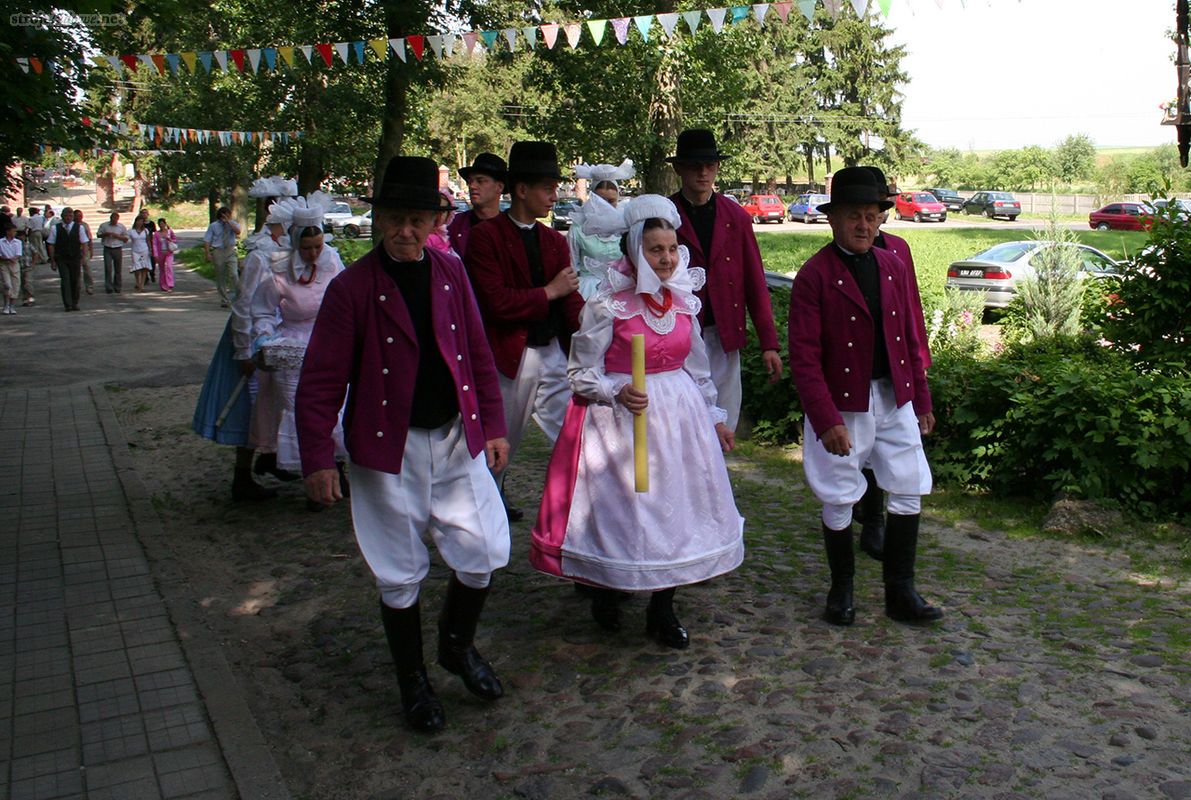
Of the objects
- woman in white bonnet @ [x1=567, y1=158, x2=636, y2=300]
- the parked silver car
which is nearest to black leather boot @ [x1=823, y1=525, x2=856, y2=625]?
woman in white bonnet @ [x1=567, y1=158, x2=636, y2=300]

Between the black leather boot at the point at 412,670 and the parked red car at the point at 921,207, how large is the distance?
52271 mm

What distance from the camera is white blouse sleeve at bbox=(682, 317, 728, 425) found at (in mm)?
5211

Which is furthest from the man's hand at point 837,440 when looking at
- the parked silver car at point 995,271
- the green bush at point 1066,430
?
the parked silver car at point 995,271

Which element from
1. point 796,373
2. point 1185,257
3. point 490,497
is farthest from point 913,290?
point 1185,257

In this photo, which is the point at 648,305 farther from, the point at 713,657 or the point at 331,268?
the point at 331,268

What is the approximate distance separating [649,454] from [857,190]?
4.98ft

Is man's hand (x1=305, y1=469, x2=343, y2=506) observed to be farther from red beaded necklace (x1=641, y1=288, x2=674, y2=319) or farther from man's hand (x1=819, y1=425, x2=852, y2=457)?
man's hand (x1=819, y1=425, x2=852, y2=457)

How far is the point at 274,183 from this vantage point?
25.5ft

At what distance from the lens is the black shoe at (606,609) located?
5.25m

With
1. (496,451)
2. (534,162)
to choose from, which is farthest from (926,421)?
(534,162)

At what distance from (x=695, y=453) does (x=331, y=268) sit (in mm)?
3281

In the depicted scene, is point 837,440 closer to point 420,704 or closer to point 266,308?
point 420,704

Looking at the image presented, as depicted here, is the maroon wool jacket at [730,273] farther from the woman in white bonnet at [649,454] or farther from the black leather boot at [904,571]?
the black leather boot at [904,571]

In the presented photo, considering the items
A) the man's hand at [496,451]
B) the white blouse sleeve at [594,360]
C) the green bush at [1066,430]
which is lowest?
the green bush at [1066,430]
